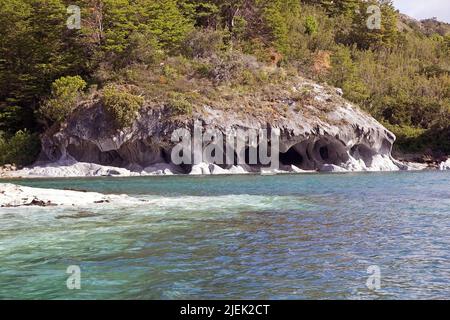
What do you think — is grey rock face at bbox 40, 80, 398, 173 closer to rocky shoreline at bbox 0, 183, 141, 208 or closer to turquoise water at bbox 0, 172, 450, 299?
rocky shoreline at bbox 0, 183, 141, 208

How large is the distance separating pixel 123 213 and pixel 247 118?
28.2 meters

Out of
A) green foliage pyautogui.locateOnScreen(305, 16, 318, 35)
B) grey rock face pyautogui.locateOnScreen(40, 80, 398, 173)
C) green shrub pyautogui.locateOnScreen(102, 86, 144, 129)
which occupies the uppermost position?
green foliage pyautogui.locateOnScreen(305, 16, 318, 35)

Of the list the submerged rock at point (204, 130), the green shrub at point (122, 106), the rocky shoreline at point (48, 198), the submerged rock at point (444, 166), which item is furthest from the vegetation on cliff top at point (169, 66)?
the rocky shoreline at point (48, 198)

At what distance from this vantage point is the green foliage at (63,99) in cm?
4597

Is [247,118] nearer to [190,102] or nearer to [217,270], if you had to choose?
[190,102]

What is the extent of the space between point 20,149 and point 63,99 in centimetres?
639

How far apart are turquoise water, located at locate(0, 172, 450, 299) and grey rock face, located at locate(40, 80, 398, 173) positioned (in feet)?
73.6

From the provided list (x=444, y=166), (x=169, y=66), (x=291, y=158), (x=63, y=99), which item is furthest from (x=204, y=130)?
(x=444, y=166)

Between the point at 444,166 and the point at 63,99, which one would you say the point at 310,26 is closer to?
the point at 444,166

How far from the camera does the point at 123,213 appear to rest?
18.1 meters

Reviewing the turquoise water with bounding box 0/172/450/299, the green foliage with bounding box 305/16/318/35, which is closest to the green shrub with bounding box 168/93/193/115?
the turquoise water with bounding box 0/172/450/299

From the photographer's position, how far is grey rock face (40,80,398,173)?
4356 cm

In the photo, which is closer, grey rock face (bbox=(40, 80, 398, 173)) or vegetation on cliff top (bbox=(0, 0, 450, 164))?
grey rock face (bbox=(40, 80, 398, 173))
